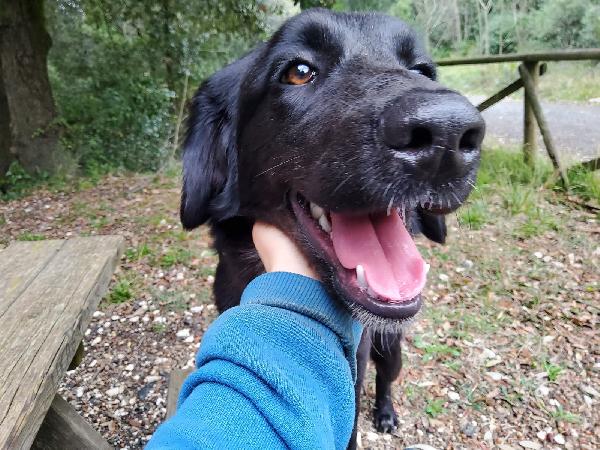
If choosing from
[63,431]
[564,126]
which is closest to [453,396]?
[63,431]

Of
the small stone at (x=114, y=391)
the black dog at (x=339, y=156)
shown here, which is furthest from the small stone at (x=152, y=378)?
the black dog at (x=339, y=156)

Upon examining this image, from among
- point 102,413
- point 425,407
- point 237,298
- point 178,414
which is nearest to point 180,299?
point 102,413

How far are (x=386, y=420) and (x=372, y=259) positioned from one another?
5.17 ft

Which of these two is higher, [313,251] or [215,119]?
[215,119]

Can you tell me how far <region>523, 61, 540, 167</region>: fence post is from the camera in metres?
5.54

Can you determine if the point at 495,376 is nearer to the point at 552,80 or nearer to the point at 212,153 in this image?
the point at 212,153

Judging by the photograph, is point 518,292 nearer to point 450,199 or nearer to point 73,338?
point 450,199

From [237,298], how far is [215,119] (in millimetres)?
759

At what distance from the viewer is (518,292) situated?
3.55 meters

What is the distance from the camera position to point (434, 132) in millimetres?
1007

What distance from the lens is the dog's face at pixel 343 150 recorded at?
109cm

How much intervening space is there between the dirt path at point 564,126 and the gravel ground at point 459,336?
219 cm

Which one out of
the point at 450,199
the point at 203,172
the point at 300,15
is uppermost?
the point at 300,15

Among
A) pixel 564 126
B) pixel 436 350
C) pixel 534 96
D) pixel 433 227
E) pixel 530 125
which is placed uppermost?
pixel 433 227
